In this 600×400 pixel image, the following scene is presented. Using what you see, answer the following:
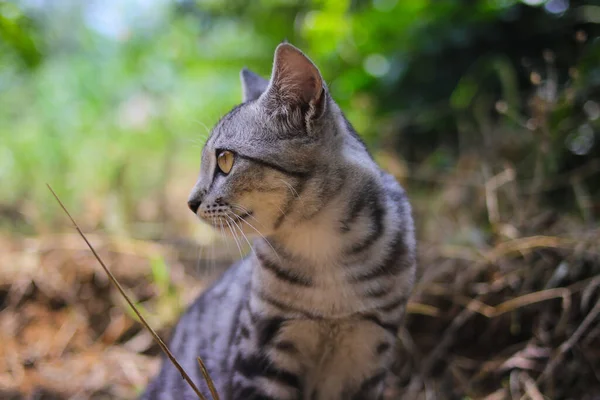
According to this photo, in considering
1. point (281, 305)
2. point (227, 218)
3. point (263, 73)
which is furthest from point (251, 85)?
point (263, 73)

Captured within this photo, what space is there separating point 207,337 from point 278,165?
0.66 m

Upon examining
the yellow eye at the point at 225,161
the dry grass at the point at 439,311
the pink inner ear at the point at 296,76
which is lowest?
the dry grass at the point at 439,311

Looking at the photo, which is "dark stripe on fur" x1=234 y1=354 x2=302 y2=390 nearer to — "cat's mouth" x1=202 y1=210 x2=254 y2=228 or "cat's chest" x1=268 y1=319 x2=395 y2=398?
"cat's chest" x1=268 y1=319 x2=395 y2=398

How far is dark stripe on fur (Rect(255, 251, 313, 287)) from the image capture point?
126cm

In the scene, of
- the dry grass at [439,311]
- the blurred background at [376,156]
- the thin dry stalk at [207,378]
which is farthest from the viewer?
the blurred background at [376,156]

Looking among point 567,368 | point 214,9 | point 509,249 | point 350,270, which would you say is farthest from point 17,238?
point 567,368

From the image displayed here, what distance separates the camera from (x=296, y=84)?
3.84ft

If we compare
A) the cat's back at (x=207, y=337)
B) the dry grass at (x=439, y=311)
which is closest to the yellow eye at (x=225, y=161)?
the cat's back at (x=207, y=337)

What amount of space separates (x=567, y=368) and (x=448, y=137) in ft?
5.73

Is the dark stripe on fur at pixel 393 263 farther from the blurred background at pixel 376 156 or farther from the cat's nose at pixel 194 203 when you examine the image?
the blurred background at pixel 376 156

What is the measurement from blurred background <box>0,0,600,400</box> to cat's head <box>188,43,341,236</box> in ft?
1.07

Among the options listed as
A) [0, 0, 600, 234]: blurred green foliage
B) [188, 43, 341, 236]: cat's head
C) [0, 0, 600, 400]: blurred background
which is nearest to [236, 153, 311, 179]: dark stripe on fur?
[188, 43, 341, 236]: cat's head

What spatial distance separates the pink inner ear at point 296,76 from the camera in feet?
3.67

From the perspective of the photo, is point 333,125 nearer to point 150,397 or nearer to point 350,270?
point 350,270
